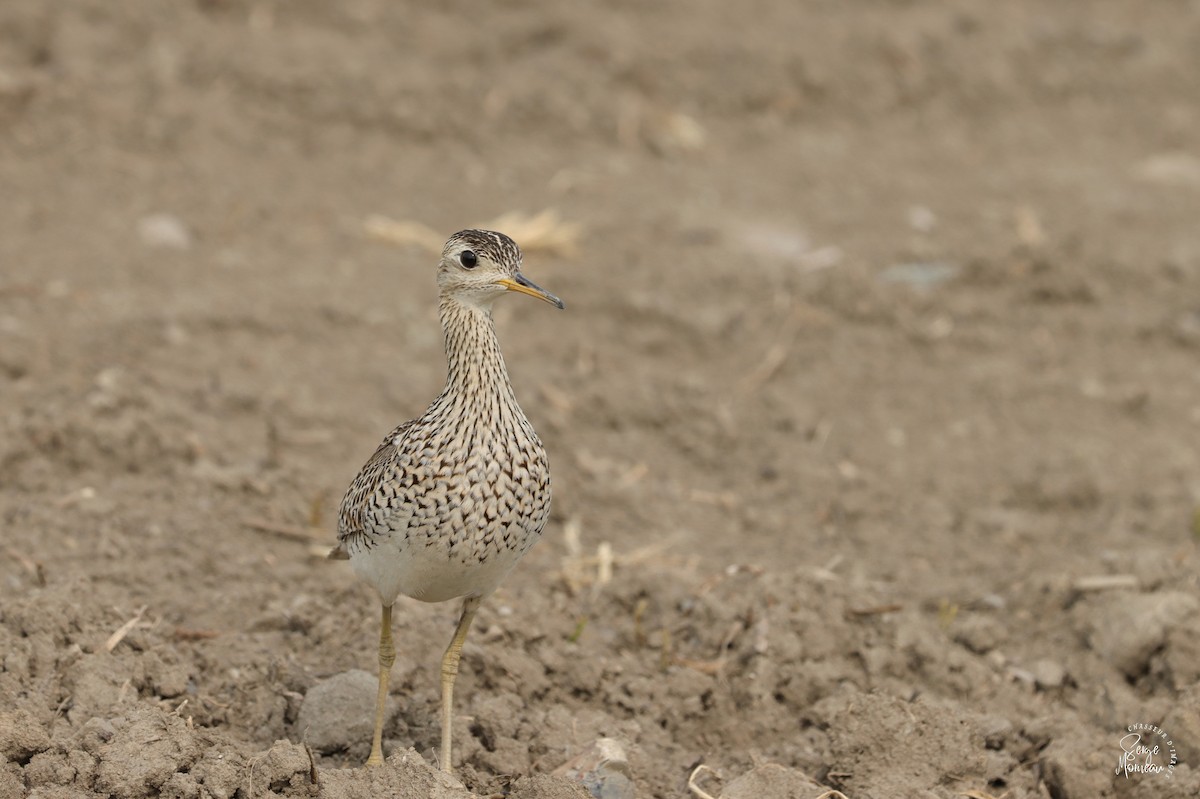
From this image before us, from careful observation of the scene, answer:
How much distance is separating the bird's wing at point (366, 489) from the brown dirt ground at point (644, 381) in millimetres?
643

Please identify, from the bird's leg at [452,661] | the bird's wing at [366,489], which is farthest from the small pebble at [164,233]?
the bird's leg at [452,661]

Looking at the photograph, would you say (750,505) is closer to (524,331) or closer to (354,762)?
(524,331)

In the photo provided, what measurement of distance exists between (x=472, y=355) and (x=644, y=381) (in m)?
3.77

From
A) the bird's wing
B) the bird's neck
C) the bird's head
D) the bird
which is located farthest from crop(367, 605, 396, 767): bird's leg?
the bird's head

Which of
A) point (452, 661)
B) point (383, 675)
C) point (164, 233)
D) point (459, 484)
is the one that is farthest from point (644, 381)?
point (459, 484)

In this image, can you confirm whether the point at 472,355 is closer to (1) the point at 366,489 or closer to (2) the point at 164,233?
(1) the point at 366,489

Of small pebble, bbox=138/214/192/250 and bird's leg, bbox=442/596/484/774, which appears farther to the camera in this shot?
small pebble, bbox=138/214/192/250

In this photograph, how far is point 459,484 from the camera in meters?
4.72

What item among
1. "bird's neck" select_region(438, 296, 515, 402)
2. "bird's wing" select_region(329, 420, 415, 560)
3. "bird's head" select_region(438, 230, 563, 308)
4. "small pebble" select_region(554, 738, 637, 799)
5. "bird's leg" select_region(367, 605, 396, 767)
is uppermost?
"bird's head" select_region(438, 230, 563, 308)

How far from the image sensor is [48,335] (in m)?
8.14

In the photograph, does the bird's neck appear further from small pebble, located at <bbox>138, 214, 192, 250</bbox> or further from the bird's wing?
small pebble, located at <bbox>138, 214, 192, 250</bbox>

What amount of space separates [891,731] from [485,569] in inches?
59.6

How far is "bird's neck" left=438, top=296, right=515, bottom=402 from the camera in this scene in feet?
16.0

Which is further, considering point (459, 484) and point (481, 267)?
point (481, 267)
